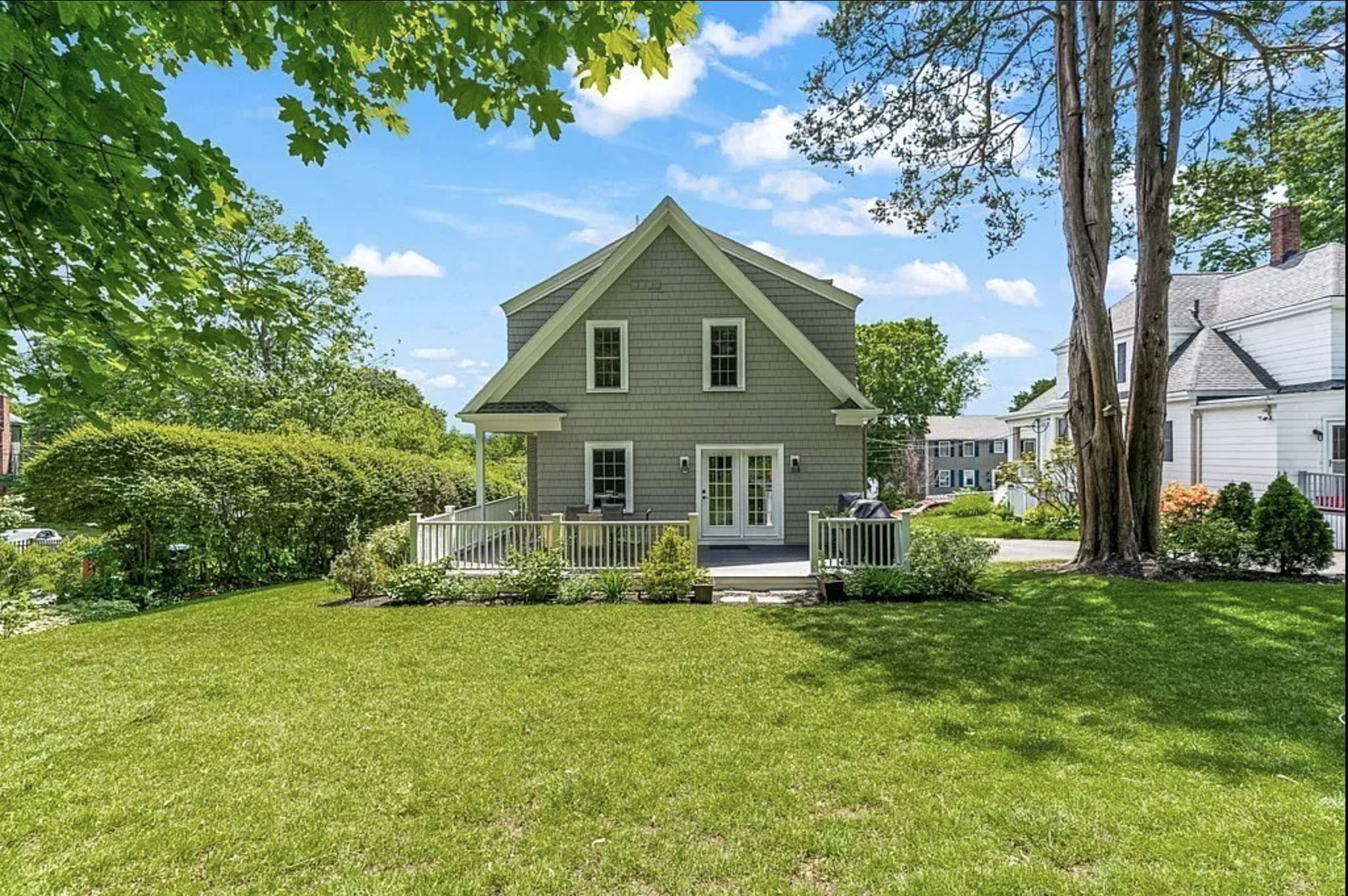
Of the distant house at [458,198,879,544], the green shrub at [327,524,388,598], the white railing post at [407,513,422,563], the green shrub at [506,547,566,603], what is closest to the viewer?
the green shrub at [506,547,566,603]

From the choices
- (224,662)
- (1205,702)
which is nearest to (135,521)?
(224,662)

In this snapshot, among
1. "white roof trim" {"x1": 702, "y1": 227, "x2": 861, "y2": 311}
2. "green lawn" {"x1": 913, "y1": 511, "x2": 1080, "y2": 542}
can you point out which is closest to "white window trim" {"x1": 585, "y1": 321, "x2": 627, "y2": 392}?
"white roof trim" {"x1": 702, "y1": 227, "x2": 861, "y2": 311}

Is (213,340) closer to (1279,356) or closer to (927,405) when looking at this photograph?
(1279,356)

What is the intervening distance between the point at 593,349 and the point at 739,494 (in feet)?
14.3

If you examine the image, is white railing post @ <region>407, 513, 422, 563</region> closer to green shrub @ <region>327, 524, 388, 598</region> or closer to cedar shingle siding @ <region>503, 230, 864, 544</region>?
green shrub @ <region>327, 524, 388, 598</region>

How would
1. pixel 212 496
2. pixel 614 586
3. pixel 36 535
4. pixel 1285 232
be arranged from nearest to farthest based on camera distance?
pixel 614 586, pixel 212 496, pixel 36 535, pixel 1285 232

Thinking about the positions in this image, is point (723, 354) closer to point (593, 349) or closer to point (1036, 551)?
point (593, 349)

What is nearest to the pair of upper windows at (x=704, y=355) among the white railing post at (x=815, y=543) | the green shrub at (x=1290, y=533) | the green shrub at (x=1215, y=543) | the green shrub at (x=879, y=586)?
the white railing post at (x=815, y=543)

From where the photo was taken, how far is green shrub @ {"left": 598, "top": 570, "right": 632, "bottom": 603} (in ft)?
30.4

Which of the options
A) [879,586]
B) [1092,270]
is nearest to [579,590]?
[879,586]

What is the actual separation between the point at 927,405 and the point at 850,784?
37.7 meters

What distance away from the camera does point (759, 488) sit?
43.2 feet

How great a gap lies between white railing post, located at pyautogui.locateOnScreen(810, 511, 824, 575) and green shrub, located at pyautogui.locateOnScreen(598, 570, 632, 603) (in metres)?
3.02

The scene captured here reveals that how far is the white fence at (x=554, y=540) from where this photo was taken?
1020cm
